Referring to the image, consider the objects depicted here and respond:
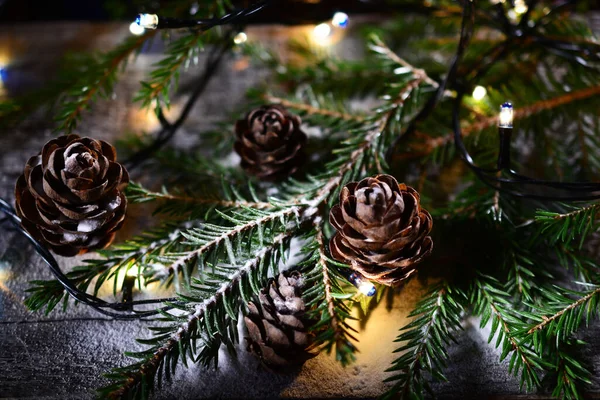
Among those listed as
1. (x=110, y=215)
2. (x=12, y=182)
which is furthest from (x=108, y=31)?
(x=110, y=215)

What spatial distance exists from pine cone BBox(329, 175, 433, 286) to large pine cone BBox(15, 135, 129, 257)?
7.1 inches

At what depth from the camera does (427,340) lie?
390 millimetres

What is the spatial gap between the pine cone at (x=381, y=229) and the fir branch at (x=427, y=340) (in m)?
0.05

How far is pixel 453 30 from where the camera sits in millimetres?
691

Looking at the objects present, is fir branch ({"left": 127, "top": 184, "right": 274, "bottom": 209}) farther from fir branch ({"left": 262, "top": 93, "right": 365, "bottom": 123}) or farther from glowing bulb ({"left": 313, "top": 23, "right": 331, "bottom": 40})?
glowing bulb ({"left": 313, "top": 23, "right": 331, "bottom": 40})

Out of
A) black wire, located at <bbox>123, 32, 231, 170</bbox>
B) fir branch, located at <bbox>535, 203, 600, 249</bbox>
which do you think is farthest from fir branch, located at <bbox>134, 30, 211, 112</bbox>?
fir branch, located at <bbox>535, 203, 600, 249</bbox>

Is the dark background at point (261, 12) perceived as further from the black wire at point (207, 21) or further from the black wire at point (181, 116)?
the black wire at point (207, 21)

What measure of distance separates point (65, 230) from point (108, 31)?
1.34 ft

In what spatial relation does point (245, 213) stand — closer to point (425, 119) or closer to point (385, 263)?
point (385, 263)

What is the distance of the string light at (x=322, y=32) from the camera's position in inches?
27.2

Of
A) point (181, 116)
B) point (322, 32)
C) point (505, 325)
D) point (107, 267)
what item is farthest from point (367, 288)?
point (322, 32)

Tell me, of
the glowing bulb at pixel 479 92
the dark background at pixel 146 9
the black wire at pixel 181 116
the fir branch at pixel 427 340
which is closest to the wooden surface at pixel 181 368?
the fir branch at pixel 427 340

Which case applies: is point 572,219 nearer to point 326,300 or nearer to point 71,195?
point 326,300

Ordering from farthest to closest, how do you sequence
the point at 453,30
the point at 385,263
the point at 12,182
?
the point at 453,30
the point at 12,182
the point at 385,263
